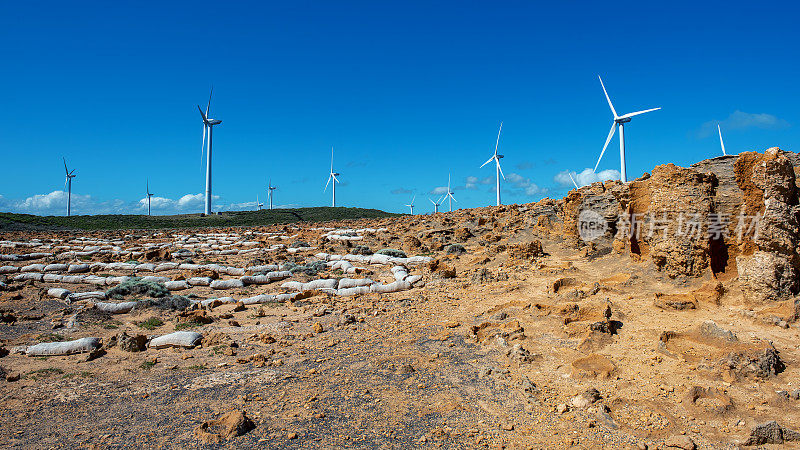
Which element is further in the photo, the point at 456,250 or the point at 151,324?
the point at 456,250

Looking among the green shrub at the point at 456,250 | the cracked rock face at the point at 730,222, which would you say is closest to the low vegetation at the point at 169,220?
the green shrub at the point at 456,250

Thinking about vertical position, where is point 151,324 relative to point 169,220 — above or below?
below

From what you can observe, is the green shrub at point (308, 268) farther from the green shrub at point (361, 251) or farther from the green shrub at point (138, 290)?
the green shrub at point (138, 290)

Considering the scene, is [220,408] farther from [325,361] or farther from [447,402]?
[447,402]

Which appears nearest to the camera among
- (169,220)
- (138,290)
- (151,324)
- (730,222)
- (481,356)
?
(481,356)

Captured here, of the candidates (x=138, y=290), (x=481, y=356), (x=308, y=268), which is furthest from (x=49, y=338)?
(x=481, y=356)

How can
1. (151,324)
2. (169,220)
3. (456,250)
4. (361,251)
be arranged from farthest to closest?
1. (169,220)
2. (361,251)
3. (456,250)
4. (151,324)

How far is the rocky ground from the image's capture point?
5078 millimetres

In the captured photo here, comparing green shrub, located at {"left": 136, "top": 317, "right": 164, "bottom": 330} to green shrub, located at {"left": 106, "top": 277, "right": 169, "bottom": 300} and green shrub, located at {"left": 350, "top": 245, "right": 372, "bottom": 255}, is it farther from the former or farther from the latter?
green shrub, located at {"left": 350, "top": 245, "right": 372, "bottom": 255}

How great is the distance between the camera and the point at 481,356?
7.29m

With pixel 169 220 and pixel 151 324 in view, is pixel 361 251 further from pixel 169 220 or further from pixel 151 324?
pixel 169 220

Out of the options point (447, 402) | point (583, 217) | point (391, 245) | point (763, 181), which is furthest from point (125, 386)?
point (391, 245)

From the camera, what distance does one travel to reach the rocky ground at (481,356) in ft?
16.7

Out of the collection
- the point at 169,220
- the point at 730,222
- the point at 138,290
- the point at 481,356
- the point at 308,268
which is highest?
the point at 169,220
